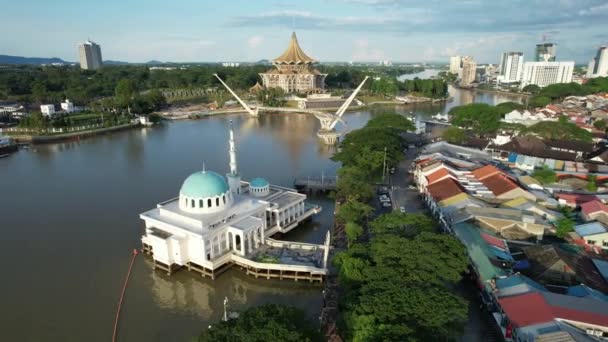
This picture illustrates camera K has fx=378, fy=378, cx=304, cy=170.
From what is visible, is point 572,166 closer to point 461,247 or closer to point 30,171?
point 461,247

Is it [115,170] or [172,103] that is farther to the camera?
[172,103]

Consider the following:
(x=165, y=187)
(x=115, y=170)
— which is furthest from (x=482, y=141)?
(x=115, y=170)

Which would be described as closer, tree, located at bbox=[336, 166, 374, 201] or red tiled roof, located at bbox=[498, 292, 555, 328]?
red tiled roof, located at bbox=[498, 292, 555, 328]

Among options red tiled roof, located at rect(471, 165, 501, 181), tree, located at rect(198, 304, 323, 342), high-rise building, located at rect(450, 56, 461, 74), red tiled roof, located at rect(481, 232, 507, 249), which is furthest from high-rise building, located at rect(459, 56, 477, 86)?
tree, located at rect(198, 304, 323, 342)

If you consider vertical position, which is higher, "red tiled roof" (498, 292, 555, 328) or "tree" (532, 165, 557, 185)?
"tree" (532, 165, 557, 185)

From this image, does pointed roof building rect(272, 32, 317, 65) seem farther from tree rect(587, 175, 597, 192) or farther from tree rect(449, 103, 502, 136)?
tree rect(587, 175, 597, 192)

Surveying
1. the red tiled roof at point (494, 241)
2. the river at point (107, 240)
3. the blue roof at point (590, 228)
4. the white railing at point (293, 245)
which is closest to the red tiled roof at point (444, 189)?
the red tiled roof at point (494, 241)
